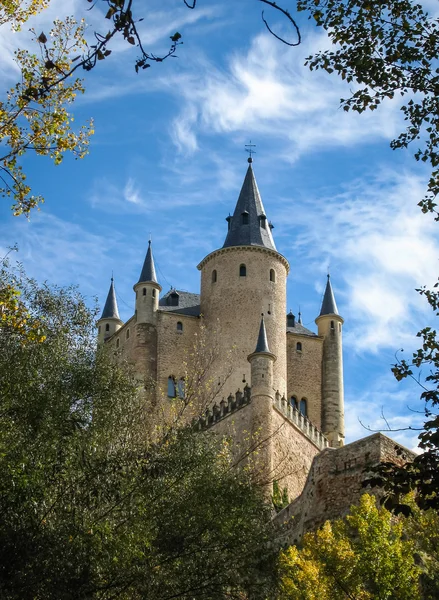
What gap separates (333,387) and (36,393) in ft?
101

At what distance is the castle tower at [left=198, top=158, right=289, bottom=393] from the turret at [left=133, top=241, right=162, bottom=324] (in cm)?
246

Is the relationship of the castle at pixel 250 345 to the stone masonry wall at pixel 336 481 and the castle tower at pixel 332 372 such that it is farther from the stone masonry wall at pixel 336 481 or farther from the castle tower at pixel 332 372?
the stone masonry wall at pixel 336 481

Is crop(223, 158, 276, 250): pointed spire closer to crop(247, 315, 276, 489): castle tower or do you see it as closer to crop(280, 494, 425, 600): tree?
crop(247, 315, 276, 489): castle tower

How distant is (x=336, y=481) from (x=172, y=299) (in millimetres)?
24533

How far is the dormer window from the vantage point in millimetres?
48562

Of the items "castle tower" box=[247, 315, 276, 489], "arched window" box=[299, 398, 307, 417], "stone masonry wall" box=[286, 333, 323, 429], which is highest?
"stone masonry wall" box=[286, 333, 323, 429]

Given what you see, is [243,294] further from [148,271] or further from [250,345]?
[148,271]

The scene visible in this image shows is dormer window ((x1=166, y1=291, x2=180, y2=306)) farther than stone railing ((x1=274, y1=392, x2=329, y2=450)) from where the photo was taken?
Yes

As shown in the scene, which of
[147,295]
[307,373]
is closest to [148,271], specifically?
[147,295]

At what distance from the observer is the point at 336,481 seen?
1009 inches

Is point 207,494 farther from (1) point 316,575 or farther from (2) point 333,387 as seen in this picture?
(2) point 333,387

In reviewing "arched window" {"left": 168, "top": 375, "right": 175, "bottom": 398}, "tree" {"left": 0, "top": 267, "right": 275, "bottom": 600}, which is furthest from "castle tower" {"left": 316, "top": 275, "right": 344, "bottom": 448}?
"tree" {"left": 0, "top": 267, "right": 275, "bottom": 600}

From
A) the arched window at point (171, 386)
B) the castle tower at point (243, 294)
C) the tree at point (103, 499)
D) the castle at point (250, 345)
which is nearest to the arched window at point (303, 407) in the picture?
the castle at point (250, 345)

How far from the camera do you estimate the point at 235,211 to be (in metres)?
51.0
